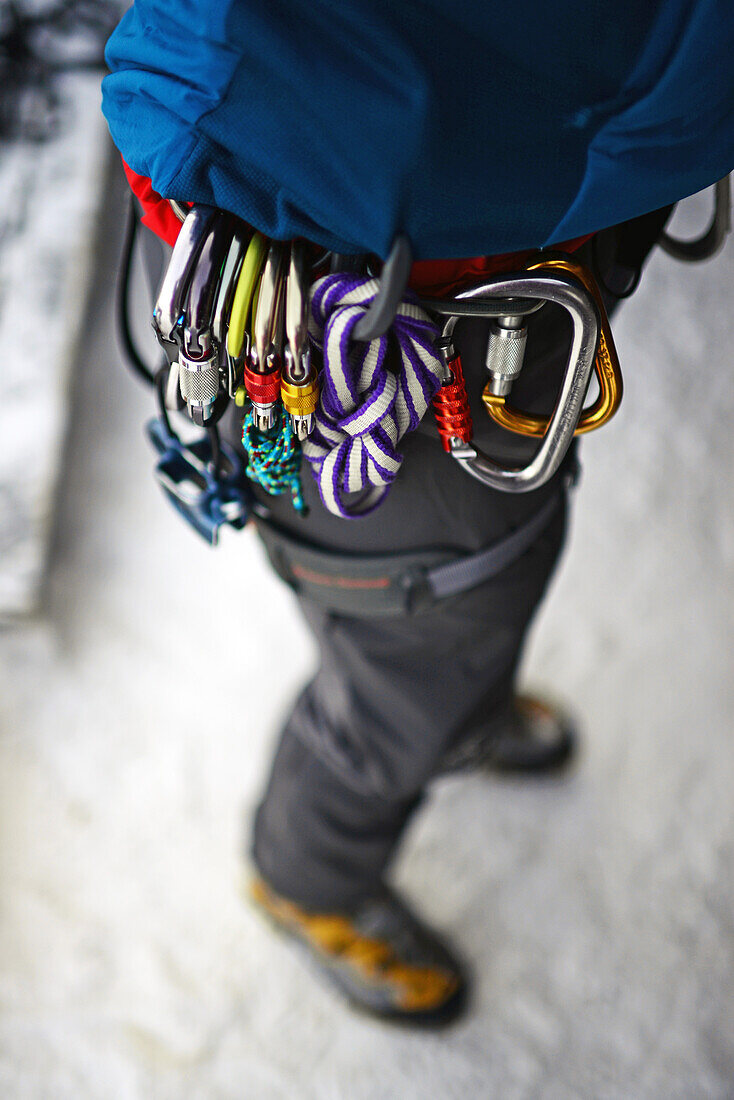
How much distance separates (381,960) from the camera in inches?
38.5

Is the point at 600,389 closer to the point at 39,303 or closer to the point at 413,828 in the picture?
the point at 413,828

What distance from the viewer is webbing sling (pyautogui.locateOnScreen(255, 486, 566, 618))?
62 centimetres

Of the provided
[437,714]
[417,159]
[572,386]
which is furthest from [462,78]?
[437,714]

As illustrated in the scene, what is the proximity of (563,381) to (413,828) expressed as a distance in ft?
2.45

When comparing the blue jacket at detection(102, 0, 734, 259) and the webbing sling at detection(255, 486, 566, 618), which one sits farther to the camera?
the webbing sling at detection(255, 486, 566, 618)

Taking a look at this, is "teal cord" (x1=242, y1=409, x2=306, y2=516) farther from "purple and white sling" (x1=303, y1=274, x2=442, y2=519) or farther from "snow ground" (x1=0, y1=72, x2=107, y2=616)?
"snow ground" (x1=0, y1=72, x2=107, y2=616)

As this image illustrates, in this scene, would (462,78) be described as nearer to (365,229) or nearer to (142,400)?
(365,229)

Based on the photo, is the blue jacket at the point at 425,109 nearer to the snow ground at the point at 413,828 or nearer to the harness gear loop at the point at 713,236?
the harness gear loop at the point at 713,236

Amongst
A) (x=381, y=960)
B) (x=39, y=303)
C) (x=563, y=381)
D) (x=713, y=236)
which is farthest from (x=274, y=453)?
(x=39, y=303)

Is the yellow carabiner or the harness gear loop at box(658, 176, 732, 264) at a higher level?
the harness gear loop at box(658, 176, 732, 264)

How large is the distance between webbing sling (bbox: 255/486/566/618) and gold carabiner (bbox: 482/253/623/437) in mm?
119

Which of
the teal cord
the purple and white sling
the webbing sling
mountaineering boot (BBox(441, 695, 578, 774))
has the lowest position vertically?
mountaineering boot (BBox(441, 695, 578, 774))

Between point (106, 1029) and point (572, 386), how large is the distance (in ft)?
2.90

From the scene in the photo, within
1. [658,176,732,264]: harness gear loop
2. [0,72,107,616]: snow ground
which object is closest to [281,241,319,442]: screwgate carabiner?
[658,176,732,264]: harness gear loop
